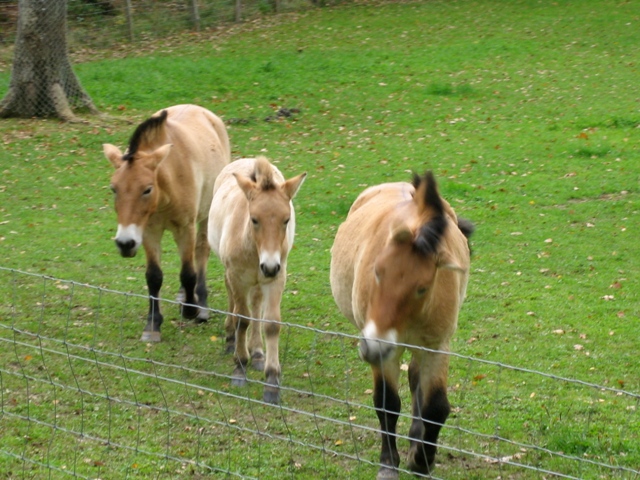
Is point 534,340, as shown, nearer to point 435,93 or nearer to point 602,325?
point 602,325

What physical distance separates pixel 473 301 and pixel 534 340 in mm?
1032

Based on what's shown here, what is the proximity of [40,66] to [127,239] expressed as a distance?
9.51 meters

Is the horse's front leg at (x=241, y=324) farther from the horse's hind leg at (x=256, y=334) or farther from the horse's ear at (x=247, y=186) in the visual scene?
the horse's ear at (x=247, y=186)

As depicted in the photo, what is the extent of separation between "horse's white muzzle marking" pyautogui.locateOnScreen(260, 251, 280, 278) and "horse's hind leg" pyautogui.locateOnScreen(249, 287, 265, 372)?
983 mm

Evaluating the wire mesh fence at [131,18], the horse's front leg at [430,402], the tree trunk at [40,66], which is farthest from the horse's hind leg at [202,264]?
the wire mesh fence at [131,18]

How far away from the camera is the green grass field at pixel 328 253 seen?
17.6ft

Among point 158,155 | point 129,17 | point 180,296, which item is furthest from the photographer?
point 129,17

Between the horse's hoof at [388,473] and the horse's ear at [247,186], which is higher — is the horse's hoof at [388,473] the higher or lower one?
the lower one

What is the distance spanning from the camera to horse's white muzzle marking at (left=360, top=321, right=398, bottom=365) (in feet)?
13.6

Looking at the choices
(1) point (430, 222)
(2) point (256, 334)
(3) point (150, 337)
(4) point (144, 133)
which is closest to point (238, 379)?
(2) point (256, 334)

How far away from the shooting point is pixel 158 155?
752 cm

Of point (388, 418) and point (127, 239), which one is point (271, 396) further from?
point (127, 239)

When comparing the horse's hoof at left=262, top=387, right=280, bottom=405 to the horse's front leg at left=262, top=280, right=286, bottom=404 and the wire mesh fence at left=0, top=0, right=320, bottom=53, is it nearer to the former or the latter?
the horse's front leg at left=262, top=280, right=286, bottom=404

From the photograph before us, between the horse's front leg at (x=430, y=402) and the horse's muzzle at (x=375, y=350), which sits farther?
the horse's front leg at (x=430, y=402)
